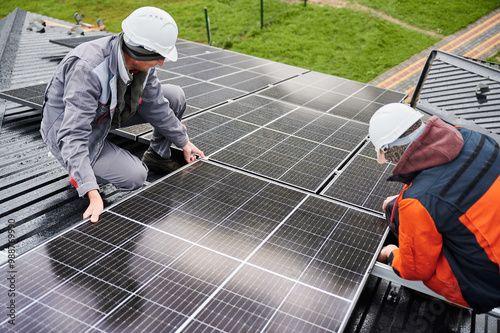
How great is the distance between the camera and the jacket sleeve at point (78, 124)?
3992mm

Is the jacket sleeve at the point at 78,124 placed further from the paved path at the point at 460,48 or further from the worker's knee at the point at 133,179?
the paved path at the point at 460,48

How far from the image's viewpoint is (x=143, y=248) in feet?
11.6

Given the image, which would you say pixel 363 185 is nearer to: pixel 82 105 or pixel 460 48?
pixel 82 105

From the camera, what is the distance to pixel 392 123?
335 cm

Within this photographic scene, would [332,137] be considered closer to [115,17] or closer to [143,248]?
[143,248]

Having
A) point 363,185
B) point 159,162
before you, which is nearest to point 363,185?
point 363,185

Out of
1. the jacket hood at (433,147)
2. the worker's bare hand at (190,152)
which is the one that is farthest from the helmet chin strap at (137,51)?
the jacket hood at (433,147)

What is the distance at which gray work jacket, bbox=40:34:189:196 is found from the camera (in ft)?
13.2

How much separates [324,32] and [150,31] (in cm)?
1927

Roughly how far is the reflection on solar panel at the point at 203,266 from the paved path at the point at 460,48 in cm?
1291

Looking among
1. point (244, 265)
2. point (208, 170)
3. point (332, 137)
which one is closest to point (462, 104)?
point (332, 137)

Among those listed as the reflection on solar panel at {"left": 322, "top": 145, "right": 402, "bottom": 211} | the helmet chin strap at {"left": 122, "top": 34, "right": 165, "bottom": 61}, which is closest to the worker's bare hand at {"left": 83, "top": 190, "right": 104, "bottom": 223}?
the helmet chin strap at {"left": 122, "top": 34, "right": 165, "bottom": 61}

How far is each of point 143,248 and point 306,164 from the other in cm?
262

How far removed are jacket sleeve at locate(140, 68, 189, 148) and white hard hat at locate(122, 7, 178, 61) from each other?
36.2 inches
